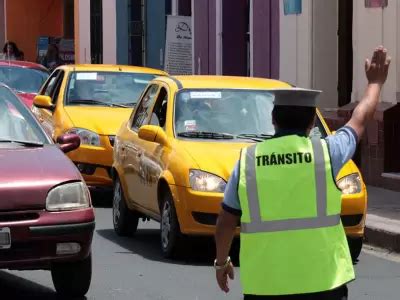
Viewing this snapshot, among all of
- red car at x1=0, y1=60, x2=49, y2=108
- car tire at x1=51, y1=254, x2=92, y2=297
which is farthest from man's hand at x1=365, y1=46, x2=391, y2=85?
red car at x1=0, y1=60, x2=49, y2=108

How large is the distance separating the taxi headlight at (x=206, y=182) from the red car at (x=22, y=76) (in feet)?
32.0

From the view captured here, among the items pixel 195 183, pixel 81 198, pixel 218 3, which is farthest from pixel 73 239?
pixel 218 3

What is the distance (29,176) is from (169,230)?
2.32 meters

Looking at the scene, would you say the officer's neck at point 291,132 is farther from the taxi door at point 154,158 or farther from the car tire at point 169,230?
the taxi door at point 154,158

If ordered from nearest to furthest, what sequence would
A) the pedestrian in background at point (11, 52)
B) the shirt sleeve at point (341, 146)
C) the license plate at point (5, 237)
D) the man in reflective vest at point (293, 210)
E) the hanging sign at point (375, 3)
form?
the man in reflective vest at point (293, 210)
the shirt sleeve at point (341, 146)
the license plate at point (5, 237)
the hanging sign at point (375, 3)
the pedestrian in background at point (11, 52)

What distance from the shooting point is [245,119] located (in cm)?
995

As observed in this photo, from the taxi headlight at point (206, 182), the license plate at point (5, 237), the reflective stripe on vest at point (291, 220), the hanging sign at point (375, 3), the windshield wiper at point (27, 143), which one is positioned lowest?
the license plate at point (5, 237)

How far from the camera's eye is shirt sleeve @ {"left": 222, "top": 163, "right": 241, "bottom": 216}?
15.1 feet

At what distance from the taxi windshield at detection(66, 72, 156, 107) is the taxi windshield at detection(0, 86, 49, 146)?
572 centimetres

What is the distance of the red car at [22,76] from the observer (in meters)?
18.6

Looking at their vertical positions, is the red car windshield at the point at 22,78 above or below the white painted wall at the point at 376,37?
below

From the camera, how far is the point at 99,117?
44.9 ft

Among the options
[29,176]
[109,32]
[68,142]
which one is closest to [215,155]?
[68,142]

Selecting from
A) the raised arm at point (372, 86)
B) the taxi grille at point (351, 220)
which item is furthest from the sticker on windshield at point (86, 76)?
the raised arm at point (372, 86)
